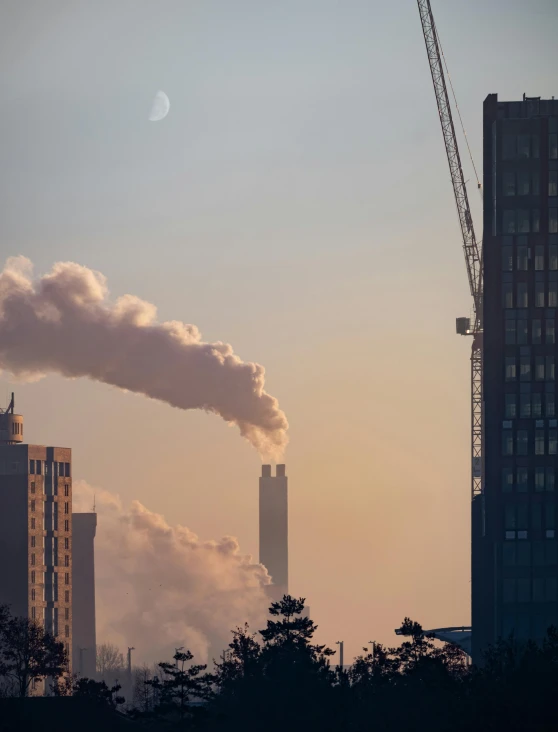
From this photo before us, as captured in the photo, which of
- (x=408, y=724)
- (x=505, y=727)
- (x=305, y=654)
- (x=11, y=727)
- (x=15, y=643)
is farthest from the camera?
(x=15, y=643)

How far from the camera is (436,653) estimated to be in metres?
169

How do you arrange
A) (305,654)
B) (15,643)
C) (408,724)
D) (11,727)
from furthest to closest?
(15,643)
(305,654)
(11,727)
(408,724)

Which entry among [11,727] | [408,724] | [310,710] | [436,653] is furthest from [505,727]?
[436,653]

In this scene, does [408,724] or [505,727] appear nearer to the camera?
[505,727]

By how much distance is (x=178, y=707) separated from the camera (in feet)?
425

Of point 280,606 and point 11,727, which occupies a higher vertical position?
point 280,606

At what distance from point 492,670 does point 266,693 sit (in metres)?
19.6

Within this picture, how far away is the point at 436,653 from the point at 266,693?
3883 centimetres

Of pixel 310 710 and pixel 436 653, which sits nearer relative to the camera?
pixel 310 710

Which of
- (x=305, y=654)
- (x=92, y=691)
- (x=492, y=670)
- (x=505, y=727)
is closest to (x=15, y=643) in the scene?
(x=92, y=691)

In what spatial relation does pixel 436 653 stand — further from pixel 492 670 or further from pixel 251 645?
pixel 492 670

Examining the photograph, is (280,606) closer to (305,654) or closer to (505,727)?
(305,654)

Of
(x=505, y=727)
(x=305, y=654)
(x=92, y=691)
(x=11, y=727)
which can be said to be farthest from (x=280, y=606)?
(x=505, y=727)

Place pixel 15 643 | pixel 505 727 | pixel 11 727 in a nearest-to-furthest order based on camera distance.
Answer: pixel 505 727
pixel 11 727
pixel 15 643
